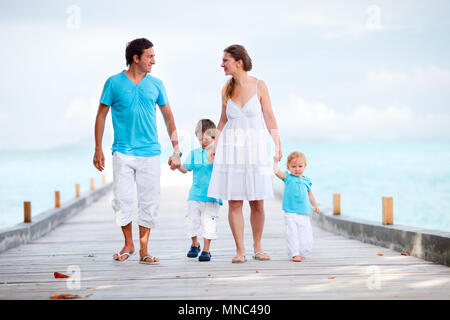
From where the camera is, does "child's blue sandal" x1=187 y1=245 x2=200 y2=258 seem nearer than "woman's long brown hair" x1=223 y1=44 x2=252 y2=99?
No

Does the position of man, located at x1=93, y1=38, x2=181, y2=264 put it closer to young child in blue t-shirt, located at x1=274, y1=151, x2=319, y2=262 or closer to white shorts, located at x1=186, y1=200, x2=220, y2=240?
white shorts, located at x1=186, y1=200, x2=220, y2=240

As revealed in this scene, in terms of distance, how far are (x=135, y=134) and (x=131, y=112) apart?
197 millimetres

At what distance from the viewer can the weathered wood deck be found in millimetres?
3623

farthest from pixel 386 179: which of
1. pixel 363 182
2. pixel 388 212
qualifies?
pixel 388 212

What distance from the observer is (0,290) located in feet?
12.6

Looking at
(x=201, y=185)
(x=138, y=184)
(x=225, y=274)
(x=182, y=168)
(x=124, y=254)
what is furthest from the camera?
(x=201, y=185)

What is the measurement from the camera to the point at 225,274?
171 inches

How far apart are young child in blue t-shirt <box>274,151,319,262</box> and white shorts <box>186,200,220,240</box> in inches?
27.9

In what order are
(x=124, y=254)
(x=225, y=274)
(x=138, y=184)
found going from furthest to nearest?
(x=124, y=254) < (x=138, y=184) < (x=225, y=274)

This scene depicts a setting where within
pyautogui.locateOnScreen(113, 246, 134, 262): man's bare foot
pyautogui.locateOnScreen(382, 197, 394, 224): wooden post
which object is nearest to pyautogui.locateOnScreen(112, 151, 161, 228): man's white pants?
pyautogui.locateOnScreen(113, 246, 134, 262): man's bare foot

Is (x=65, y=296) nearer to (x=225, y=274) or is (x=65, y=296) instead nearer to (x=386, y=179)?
(x=225, y=274)

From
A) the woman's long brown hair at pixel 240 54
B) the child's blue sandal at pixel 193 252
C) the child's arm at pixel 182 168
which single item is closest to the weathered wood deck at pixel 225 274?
the child's blue sandal at pixel 193 252
